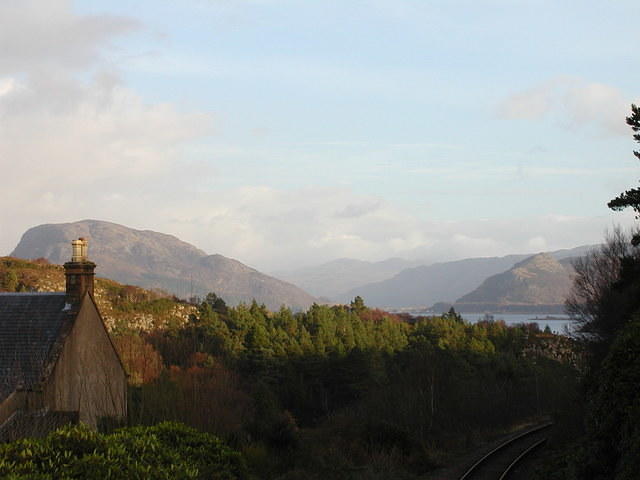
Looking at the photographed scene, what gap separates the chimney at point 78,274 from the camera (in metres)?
28.4

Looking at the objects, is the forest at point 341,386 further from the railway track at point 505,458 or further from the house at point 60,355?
the house at point 60,355

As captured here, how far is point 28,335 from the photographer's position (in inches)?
1077

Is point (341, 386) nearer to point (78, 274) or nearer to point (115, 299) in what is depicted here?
point (115, 299)

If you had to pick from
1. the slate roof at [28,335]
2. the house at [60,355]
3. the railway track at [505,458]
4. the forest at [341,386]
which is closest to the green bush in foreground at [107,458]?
the forest at [341,386]

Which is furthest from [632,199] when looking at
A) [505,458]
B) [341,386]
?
[341,386]

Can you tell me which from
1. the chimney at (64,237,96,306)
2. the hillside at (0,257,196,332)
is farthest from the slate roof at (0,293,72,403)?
the hillside at (0,257,196,332)

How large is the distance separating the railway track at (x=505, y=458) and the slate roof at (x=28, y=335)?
15.7m

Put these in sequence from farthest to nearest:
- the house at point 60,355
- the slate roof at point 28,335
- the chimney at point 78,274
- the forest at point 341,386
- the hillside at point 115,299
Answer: the hillside at point 115,299, the chimney at point 78,274, the forest at point 341,386, the slate roof at point 28,335, the house at point 60,355

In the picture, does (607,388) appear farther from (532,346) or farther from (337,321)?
(532,346)

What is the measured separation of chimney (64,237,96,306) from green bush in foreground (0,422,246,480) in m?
12.9

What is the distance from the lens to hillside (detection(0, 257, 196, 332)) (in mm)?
98625

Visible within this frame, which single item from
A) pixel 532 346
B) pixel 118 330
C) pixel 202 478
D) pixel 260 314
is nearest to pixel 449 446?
pixel 202 478

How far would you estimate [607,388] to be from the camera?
64.3 feet

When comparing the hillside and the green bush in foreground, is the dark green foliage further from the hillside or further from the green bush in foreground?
the hillside
